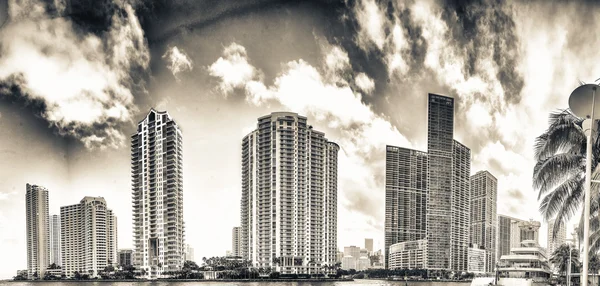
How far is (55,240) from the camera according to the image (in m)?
5.34

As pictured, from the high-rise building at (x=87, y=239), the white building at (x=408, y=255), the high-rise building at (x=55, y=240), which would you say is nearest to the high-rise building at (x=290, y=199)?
the white building at (x=408, y=255)

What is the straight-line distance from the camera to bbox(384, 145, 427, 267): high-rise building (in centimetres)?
694

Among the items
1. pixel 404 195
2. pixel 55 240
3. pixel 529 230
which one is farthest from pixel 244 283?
pixel 529 230

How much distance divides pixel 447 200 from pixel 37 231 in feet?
20.7

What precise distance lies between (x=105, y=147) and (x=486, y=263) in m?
7.20

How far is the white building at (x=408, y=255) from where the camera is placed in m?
7.54

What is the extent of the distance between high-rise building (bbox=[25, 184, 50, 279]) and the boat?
8.10 metres

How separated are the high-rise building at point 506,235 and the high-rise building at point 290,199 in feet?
11.6

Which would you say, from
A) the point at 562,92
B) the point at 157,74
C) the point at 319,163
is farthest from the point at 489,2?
the point at 157,74

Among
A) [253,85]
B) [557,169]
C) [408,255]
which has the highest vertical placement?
[253,85]

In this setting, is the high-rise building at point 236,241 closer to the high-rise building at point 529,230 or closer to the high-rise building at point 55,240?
the high-rise building at point 55,240

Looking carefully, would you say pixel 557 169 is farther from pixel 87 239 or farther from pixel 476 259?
pixel 87 239

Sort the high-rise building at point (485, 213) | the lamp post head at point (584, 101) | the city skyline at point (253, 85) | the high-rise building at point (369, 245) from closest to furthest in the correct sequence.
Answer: the lamp post head at point (584, 101)
the city skyline at point (253, 85)
the high-rise building at point (369, 245)
the high-rise building at point (485, 213)

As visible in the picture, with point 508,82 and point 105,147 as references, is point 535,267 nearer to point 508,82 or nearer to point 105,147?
point 508,82
